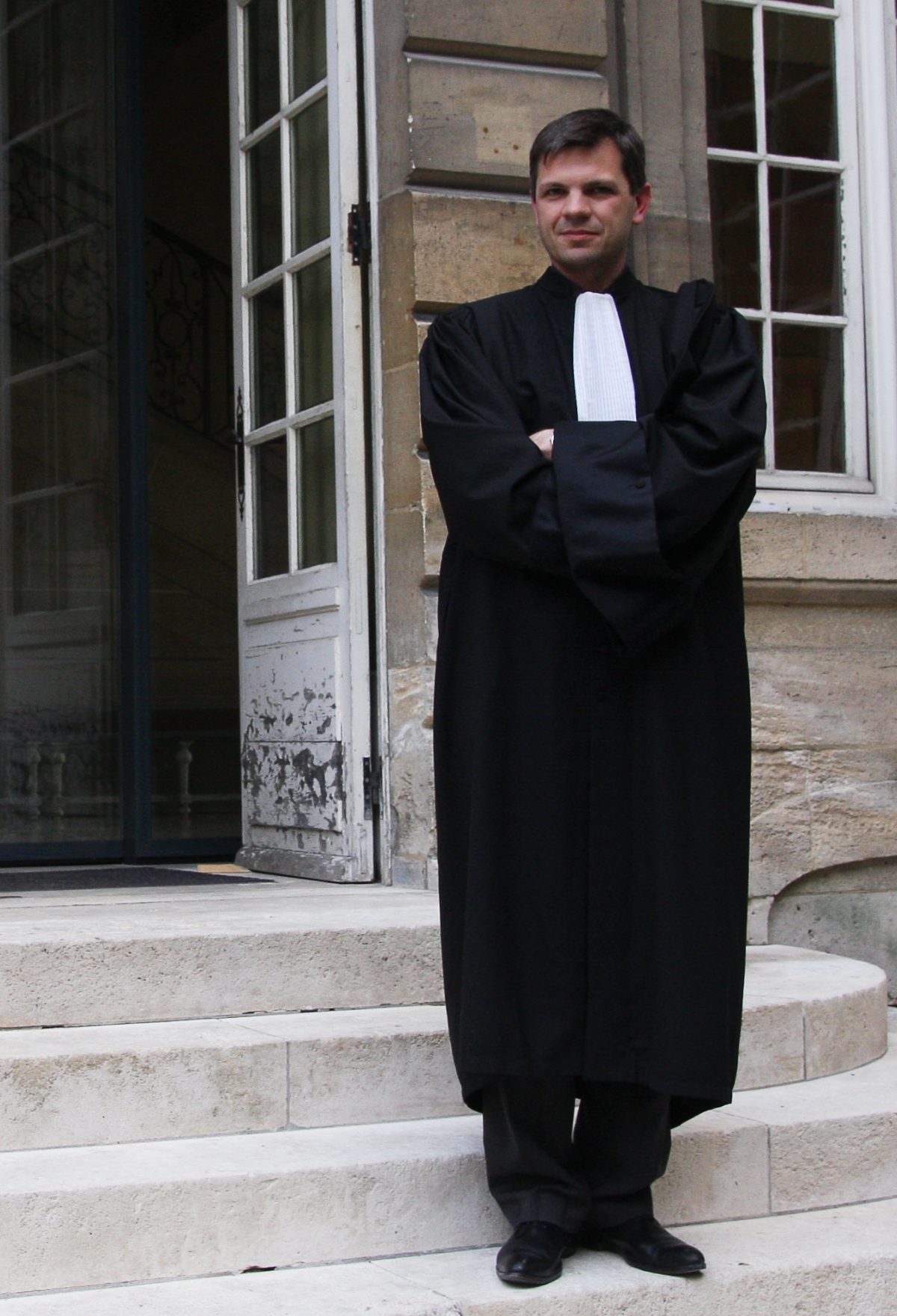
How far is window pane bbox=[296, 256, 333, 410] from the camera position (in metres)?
5.37

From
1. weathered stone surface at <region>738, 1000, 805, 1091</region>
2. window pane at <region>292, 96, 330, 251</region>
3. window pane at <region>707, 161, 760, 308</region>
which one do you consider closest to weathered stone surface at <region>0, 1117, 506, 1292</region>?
weathered stone surface at <region>738, 1000, 805, 1091</region>

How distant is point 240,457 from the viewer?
19.0 ft

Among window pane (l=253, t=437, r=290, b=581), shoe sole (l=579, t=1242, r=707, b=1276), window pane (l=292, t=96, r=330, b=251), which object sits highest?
window pane (l=292, t=96, r=330, b=251)

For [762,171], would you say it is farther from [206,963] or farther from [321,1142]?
[321,1142]

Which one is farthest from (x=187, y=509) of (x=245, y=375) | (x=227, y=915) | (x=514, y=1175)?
(x=514, y=1175)

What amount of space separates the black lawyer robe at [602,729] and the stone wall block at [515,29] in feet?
7.88

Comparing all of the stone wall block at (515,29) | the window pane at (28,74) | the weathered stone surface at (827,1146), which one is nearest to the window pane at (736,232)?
the stone wall block at (515,29)

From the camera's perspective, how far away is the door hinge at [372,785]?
513 cm

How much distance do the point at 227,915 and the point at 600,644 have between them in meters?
1.63

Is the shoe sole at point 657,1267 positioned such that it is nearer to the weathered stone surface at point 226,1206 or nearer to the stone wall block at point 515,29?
the weathered stone surface at point 226,1206

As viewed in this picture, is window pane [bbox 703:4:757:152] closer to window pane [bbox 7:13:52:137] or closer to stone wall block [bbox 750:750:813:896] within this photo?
stone wall block [bbox 750:750:813:896]

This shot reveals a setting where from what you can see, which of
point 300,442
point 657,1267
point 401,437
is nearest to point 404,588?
point 401,437

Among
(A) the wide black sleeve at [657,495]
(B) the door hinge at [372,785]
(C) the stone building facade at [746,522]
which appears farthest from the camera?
(B) the door hinge at [372,785]

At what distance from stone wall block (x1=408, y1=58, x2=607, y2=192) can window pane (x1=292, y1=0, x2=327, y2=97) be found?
1.56 ft
